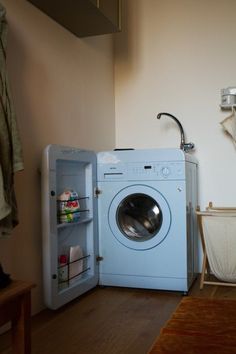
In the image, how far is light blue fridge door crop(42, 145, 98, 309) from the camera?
2.11 meters

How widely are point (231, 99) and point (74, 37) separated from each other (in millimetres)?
1287

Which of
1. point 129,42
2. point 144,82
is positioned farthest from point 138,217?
point 129,42

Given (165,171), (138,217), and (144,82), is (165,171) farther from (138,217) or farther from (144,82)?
(144,82)

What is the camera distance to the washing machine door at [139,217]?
2.54 m

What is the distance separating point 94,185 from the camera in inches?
106

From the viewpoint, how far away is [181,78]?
3.22 meters

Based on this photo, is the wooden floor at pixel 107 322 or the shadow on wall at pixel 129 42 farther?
the shadow on wall at pixel 129 42

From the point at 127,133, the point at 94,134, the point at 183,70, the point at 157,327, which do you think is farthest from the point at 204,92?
the point at 157,327

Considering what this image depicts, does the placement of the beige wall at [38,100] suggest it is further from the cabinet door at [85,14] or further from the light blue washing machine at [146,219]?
the light blue washing machine at [146,219]

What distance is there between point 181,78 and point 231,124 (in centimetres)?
60

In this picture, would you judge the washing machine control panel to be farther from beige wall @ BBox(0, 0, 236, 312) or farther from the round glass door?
beige wall @ BBox(0, 0, 236, 312)

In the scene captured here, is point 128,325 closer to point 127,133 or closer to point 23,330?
point 23,330

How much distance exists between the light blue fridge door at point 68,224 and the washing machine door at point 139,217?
0.54 ft

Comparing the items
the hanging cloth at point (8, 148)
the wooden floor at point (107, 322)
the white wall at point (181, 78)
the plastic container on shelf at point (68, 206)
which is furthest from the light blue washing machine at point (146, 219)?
the hanging cloth at point (8, 148)
